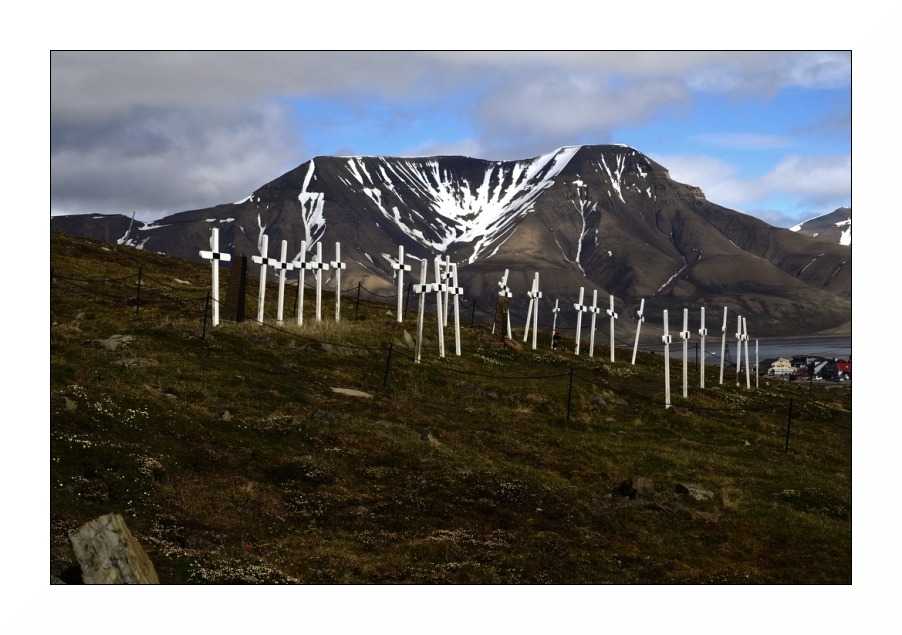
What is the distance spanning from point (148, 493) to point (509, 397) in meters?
17.1

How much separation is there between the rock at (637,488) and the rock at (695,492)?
93 cm

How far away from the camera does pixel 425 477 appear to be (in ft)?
74.7

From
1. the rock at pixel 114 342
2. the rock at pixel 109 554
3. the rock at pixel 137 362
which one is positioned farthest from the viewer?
the rock at pixel 114 342

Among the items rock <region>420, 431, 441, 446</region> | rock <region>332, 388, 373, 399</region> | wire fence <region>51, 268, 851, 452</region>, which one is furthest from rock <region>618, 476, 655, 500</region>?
rock <region>332, 388, 373, 399</region>

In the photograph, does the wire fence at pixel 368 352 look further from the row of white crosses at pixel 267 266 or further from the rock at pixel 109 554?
the rock at pixel 109 554

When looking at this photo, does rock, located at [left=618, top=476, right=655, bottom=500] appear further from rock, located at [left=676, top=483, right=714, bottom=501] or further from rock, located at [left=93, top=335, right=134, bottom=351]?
rock, located at [left=93, top=335, right=134, bottom=351]

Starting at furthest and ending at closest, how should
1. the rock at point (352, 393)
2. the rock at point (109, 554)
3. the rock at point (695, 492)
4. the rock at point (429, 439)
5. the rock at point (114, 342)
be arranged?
1. the rock at point (352, 393)
2. the rock at point (114, 342)
3. the rock at point (429, 439)
4. the rock at point (695, 492)
5. the rock at point (109, 554)

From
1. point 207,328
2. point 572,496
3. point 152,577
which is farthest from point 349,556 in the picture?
point 207,328

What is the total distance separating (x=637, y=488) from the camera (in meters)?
23.2

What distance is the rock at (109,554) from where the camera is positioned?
1406 cm

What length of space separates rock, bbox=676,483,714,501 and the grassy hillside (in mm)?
237

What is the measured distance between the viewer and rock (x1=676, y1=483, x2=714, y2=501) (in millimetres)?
23938

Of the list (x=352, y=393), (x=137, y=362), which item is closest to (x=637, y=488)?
(x=352, y=393)

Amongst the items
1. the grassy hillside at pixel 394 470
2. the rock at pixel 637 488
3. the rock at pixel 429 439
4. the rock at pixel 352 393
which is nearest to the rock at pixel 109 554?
the grassy hillside at pixel 394 470
